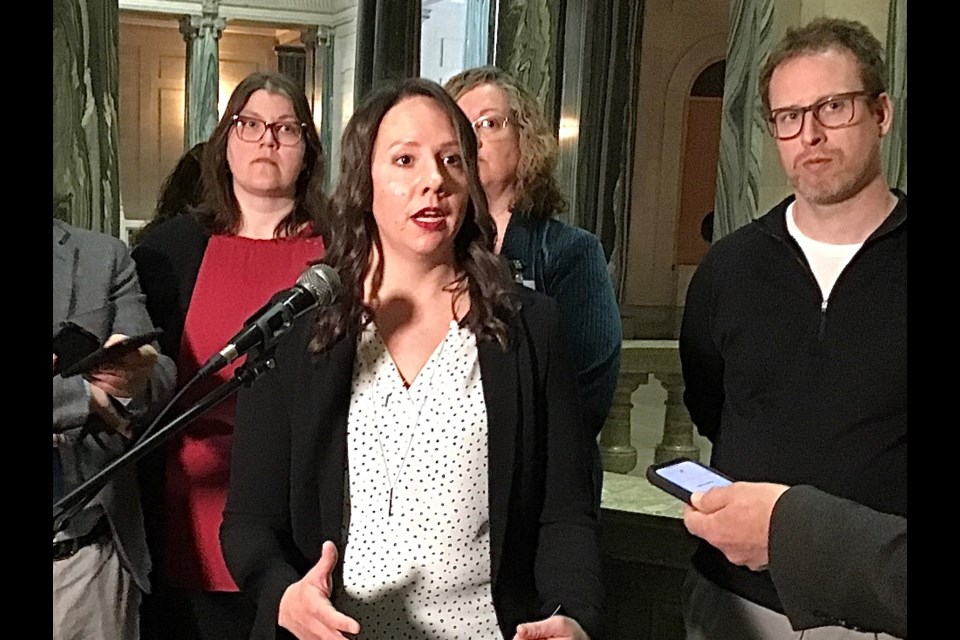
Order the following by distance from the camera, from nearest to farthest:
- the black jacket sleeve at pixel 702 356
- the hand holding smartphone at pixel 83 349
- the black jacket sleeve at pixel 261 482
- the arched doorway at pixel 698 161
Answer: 1. the hand holding smartphone at pixel 83 349
2. the black jacket sleeve at pixel 261 482
3. the black jacket sleeve at pixel 702 356
4. the arched doorway at pixel 698 161

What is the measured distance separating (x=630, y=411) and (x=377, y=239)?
1.62 meters

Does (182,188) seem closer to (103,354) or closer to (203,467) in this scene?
(203,467)

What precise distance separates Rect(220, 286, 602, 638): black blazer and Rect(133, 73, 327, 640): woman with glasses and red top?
0.29 meters

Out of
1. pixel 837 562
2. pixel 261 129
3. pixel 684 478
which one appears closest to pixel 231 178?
pixel 261 129

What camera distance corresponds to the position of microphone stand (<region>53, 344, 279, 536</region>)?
1078 millimetres

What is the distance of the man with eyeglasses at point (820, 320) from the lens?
138cm

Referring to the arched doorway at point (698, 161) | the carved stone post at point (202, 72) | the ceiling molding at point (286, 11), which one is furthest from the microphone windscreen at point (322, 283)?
the arched doorway at point (698, 161)

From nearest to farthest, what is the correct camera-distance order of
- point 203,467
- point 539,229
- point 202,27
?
point 203,467 → point 539,229 → point 202,27

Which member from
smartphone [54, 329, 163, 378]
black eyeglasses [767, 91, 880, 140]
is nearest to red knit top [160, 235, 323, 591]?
smartphone [54, 329, 163, 378]

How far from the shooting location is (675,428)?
277 cm

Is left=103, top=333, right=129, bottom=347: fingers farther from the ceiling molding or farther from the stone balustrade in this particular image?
the stone balustrade

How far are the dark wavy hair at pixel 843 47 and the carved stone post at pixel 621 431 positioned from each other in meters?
1.43

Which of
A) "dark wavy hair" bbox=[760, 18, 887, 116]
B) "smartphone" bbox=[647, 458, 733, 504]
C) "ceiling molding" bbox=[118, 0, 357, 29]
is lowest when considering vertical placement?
"smartphone" bbox=[647, 458, 733, 504]

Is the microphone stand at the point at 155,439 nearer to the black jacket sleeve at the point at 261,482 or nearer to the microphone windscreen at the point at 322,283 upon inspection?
the microphone windscreen at the point at 322,283
